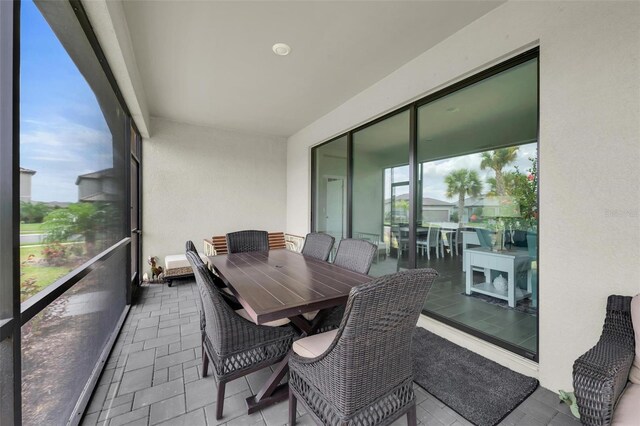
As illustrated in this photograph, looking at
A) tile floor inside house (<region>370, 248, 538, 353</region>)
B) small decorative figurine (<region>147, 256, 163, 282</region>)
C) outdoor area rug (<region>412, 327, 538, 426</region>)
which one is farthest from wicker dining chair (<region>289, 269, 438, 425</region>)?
small decorative figurine (<region>147, 256, 163, 282</region>)

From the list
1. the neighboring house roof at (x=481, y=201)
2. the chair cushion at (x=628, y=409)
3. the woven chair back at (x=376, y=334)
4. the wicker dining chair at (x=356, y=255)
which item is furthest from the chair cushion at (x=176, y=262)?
the chair cushion at (x=628, y=409)

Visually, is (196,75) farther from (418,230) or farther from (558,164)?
(558,164)

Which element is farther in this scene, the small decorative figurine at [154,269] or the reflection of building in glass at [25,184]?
the small decorative figurine at [154,269]

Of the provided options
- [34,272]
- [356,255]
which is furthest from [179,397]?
[356,255]

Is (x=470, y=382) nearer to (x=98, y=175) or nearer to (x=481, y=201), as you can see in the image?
(x=481, y=201)

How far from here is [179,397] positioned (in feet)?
5.85

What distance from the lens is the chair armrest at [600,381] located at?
112 centimetres

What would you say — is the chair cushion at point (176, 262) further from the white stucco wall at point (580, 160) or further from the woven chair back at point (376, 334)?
the white stucco wall at point (580, 160)

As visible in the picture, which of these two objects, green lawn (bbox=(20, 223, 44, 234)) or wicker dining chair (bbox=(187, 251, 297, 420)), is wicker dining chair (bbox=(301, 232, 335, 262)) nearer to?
wicker dining chair (bbox=(187, 251, 297, 420))

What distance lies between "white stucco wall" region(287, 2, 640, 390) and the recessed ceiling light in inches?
71.7

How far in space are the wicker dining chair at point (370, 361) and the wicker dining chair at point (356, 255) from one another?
1.03 meters

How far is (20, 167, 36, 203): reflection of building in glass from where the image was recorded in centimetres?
108

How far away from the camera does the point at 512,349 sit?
2133 millimetres

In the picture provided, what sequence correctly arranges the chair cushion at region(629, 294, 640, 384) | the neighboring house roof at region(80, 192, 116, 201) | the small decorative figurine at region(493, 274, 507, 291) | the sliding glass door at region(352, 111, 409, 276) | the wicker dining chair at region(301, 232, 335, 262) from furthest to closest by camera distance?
the sliding glass door at region(352, 111, 409, 276), the wicker dining chair at region(301, 232, 335, 262), the small decorative figurine at region(493, 274, 507, 291), the neighboring house roof at region(80, 192, 116, 201), the chair cushion at region(629, 294, 640, 384)
